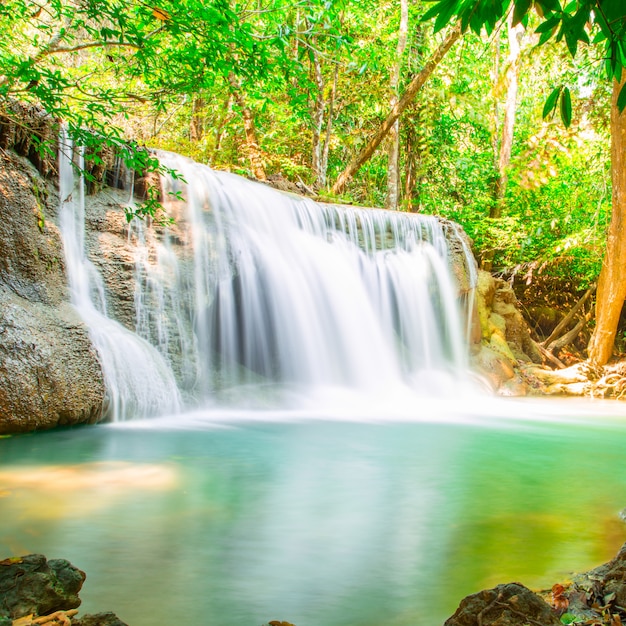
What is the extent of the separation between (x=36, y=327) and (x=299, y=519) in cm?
367

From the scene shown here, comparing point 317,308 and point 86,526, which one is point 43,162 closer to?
point 317,308

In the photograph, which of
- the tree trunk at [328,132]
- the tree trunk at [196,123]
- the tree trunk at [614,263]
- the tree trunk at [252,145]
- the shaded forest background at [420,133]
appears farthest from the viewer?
the tree trunk at [196,123]

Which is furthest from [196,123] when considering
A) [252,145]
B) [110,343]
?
[110,343]

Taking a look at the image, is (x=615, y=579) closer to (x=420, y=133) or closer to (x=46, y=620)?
(x=46, y=620)

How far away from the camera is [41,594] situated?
7.00 feet

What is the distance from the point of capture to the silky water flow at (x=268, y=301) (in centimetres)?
749

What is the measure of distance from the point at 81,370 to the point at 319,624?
452 centimetres

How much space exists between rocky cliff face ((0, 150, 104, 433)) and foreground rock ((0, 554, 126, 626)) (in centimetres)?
371

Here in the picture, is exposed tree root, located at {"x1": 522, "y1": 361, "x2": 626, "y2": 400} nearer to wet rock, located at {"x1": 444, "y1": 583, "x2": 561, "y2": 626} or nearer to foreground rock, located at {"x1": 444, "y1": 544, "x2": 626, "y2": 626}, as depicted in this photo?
foreground rock, located at {"x1": 444, "y1": 544, "x2": 626, "y2": 626}

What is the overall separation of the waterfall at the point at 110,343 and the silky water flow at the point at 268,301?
0.05 ft

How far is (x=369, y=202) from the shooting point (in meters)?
19.1

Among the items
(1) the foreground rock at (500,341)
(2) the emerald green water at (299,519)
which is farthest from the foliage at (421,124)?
(2) the emerald green water at (299,519)

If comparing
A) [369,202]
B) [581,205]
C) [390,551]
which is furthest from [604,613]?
[369,202]

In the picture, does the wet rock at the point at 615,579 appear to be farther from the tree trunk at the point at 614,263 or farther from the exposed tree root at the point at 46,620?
the tree trunk at the point at 614,263
